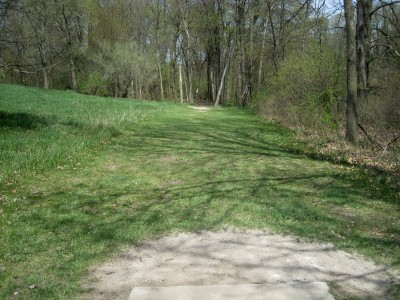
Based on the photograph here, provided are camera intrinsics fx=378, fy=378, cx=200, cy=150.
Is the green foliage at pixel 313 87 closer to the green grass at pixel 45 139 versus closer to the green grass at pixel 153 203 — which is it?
the green grass at pixel 153 203

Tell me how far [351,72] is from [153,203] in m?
8.25

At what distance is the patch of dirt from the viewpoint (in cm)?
386

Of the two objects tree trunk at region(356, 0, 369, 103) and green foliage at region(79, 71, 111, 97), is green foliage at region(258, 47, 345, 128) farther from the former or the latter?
green foliage at region(79, 71, 111, 97)

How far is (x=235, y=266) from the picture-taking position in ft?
13.8

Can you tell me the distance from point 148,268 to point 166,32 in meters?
42.2

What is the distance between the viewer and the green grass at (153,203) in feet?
14.8

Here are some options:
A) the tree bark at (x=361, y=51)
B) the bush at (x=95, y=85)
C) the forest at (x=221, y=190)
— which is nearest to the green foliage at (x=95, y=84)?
the bush at (x=95, y=85)

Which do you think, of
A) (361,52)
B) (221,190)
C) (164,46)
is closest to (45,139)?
(221,190)

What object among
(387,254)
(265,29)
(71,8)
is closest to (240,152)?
(387,254)

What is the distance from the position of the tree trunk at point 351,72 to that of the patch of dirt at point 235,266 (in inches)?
314

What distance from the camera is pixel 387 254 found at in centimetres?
449

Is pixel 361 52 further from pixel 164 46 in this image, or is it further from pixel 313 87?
pixel 164 46

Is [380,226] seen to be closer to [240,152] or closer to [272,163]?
[272,163]

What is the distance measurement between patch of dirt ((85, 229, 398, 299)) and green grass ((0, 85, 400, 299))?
268 millimetres
